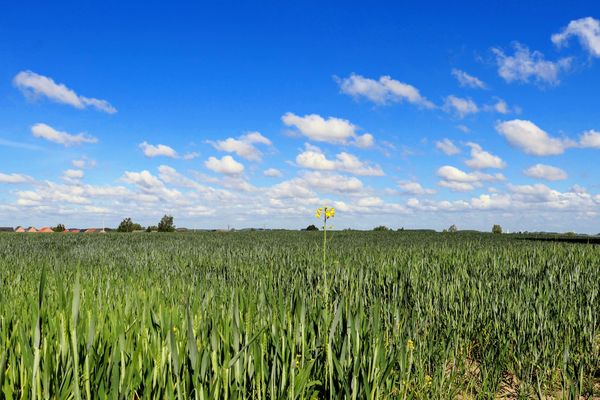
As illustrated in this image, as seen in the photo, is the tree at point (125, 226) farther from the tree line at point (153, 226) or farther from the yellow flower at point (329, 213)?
the yellow flower at point (329, 213)

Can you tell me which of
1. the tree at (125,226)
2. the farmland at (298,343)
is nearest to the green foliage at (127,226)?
the tree at (125,226)

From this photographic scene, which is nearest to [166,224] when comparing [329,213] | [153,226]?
[153,226]

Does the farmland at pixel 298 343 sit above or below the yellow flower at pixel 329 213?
below

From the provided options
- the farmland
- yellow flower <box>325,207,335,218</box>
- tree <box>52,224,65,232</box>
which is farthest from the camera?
tree <box>52,224,65,232</box>

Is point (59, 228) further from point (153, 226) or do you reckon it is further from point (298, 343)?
point (298, 343)

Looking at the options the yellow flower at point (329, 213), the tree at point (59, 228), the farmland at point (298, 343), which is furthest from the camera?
the tree at point (59, 228)

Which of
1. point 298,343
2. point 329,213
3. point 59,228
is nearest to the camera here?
point 298,343

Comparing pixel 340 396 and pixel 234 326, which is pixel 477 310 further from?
pixel 234 326

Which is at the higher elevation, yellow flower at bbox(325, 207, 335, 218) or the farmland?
yellow flower at bbox(325, 207, 335, 218)

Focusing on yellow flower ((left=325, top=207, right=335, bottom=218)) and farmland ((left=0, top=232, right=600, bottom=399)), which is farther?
yellow flower ((left=325, top=207, right=335, bottom=218))

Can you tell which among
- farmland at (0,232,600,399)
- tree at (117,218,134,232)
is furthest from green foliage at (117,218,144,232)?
farmland at (0,232,600,399)

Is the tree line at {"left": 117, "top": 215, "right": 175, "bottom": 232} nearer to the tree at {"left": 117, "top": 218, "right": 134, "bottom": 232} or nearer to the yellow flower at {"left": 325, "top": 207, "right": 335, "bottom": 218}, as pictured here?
the tree at {"left": 117, "top": 218, "right": 134, "bottom": 232}

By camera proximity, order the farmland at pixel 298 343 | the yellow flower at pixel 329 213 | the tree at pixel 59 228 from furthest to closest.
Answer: the tree at pixel 59 228, the yellow flower at pixel 329 213, the farmland at pixel 298 343

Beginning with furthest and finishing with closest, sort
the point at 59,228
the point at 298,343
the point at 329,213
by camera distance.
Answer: the point at 59,228 < the point at 329,213 < the point at 298,343
